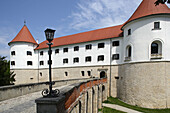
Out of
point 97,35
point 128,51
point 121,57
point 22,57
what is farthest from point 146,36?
point 22,57

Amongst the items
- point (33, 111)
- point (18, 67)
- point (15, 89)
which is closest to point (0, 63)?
point (15, 89)

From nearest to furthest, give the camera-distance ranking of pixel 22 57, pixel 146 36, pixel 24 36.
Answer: pixel 146 36 → pixel 22 57 → pixel 24 36

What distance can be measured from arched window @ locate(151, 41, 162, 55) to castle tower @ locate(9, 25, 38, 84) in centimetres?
2735

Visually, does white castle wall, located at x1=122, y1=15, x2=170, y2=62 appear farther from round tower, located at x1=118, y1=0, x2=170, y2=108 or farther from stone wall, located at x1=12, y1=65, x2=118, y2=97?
stone wall, located at x1=12, y1=65, x2=118, y2=97

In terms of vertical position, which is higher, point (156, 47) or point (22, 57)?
point (156, 47)

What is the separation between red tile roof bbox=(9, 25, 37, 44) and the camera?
29047mm

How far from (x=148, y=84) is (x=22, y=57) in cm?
2833

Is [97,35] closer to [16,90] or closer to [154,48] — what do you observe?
[154,48]

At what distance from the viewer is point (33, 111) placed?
5004 millimetres

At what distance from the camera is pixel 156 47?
1703 centimetres

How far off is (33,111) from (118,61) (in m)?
18.7

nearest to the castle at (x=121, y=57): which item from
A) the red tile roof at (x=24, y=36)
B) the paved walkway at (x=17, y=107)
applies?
the red tile roof at (x=24, y=36)

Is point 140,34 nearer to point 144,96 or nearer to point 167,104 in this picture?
point 144,96

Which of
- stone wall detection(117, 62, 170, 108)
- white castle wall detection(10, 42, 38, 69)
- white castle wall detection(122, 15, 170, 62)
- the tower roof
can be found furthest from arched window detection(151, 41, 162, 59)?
white castle wall detection(10, 42, 38, 69)
